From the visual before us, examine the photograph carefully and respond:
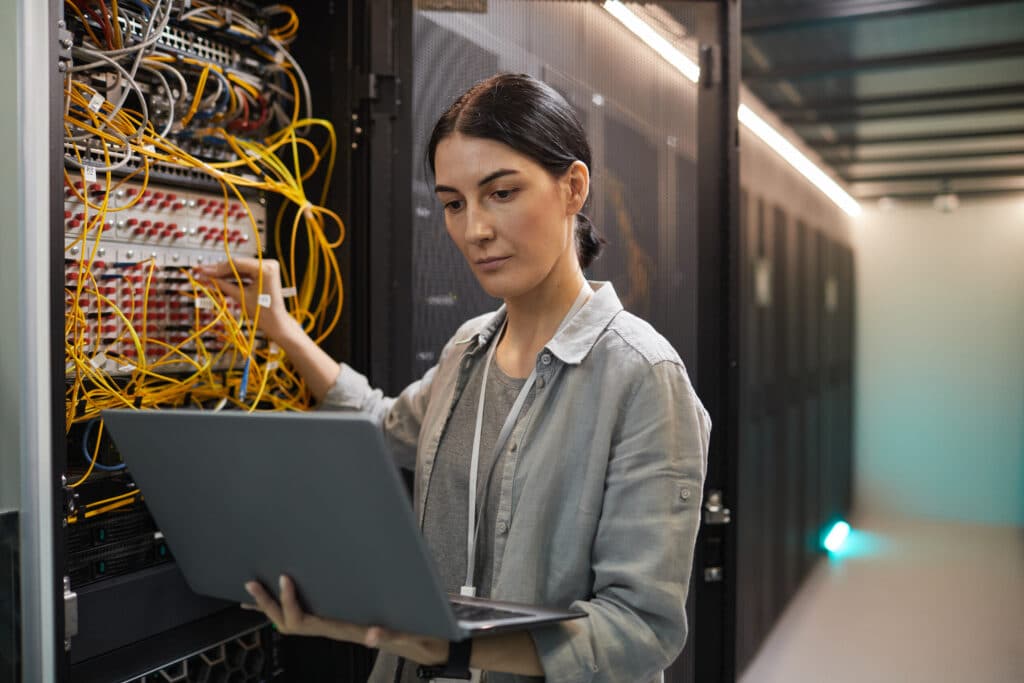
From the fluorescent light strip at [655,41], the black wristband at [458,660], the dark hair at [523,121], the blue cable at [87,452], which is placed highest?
the fluorescent light strip at [655,41]

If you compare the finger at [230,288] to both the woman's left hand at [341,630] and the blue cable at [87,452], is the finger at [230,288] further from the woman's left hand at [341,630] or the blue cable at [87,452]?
the woman's left hand at [341,630]

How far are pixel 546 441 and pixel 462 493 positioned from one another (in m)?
0.18

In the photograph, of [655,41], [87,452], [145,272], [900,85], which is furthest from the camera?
[900,85]

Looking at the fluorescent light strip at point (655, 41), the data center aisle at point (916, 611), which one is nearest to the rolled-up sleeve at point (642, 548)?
the fluorescent light strip at point (655, 41)

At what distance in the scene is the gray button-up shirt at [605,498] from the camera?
99 cm

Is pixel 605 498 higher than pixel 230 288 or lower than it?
lower

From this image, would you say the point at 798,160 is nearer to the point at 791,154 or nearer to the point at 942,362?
the point at 791,154

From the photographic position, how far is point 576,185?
1188mm

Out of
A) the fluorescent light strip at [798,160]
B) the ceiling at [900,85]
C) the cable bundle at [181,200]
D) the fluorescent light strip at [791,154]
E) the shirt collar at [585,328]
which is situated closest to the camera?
the shirt collar at [585,328]

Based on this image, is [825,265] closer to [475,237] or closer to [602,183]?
[602,183]

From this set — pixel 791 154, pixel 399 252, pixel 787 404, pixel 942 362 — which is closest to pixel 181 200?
pixel 399 252

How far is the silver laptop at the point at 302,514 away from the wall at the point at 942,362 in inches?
89.9

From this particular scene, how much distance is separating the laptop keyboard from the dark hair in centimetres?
58

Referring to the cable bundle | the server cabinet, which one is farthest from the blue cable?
the server cabinet
